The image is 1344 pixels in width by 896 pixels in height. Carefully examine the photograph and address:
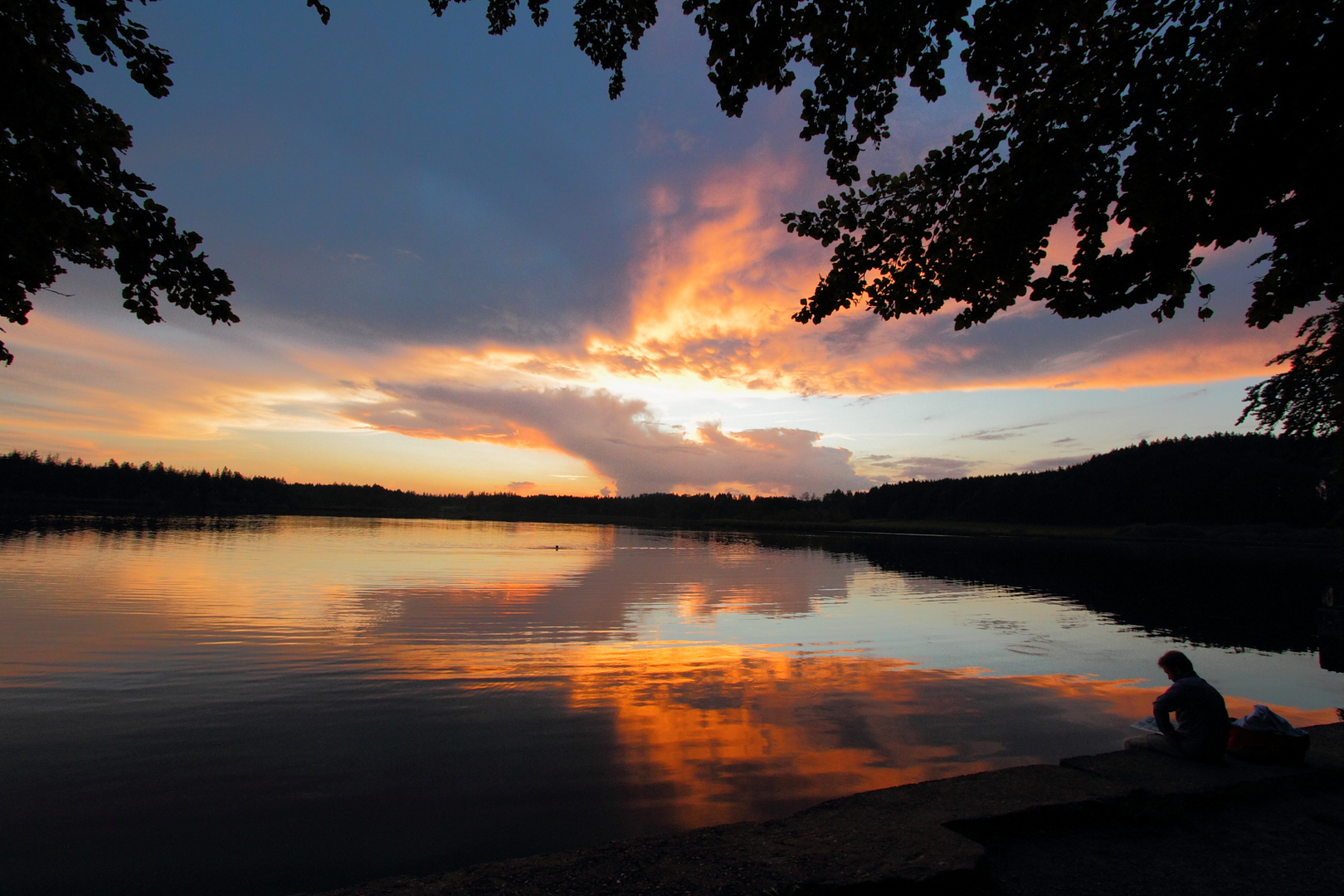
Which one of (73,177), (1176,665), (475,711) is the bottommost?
(475,711)

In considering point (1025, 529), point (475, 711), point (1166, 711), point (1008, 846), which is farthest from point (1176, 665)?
point (1025, 529)

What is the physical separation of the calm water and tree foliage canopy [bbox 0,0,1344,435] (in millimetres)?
5181

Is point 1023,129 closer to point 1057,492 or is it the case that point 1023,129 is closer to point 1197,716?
point 1197,716

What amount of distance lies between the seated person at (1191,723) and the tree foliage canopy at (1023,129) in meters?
4.43

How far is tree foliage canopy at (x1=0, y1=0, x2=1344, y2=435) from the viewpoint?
5070mm

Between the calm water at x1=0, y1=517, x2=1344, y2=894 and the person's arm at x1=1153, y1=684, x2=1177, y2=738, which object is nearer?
the calm water at x1=0, y1=517, x2=1344, y2=894

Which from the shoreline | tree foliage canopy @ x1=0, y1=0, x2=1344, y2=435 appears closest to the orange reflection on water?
tree foliage canopy @ x1=0, y1=0, x2=1344, y2=435

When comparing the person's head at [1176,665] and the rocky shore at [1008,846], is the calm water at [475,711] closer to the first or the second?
the rocky shore at [1008,846]

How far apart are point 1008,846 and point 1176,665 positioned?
15.6 feet

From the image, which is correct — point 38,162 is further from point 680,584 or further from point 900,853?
point 680,584

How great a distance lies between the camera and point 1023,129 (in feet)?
20.5

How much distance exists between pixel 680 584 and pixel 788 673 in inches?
724

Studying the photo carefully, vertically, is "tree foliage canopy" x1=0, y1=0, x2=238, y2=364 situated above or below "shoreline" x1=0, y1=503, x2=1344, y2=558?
above

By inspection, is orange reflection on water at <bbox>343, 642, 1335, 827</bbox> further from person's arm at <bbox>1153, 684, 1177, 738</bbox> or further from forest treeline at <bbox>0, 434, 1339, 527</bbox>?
forest treeline at <bbox>0, 434, 1339, 527</bbox>
